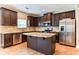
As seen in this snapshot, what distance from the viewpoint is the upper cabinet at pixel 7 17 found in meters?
4.95

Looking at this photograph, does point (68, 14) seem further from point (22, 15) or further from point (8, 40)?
point (8, 40)

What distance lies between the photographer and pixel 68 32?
17.5 feet

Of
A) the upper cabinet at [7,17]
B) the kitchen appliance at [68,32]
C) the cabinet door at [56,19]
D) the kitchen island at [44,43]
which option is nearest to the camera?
the kitchen island at [44,43]

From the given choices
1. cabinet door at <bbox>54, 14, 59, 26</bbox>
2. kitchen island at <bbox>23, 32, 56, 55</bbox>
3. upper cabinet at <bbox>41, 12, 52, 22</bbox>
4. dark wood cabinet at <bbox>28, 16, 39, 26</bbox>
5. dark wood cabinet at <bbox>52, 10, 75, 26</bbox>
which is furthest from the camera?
dark wood cabinet at <bbox>28, 16, 39, 26</bbox>

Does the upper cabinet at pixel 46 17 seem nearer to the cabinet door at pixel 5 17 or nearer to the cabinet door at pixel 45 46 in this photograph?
the cabinet door at pixel 5 17

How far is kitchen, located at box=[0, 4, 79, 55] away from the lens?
4021 millimetres

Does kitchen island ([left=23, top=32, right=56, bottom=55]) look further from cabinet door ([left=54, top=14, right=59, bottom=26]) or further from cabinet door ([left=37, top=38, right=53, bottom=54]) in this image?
cabinet door ([left=54, top=14, right=59, bottom=26])

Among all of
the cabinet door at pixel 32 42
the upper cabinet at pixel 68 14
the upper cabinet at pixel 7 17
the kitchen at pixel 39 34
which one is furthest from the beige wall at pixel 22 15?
the upper cabinet at pixel 68 14

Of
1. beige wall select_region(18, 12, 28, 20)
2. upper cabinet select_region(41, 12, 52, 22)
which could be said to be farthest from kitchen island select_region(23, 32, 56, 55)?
upper cabinet select_region(41, 12, 52, 22)

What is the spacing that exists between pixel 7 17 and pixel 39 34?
2.19 meters

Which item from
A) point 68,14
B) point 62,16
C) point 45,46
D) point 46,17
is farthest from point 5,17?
point 68,14
